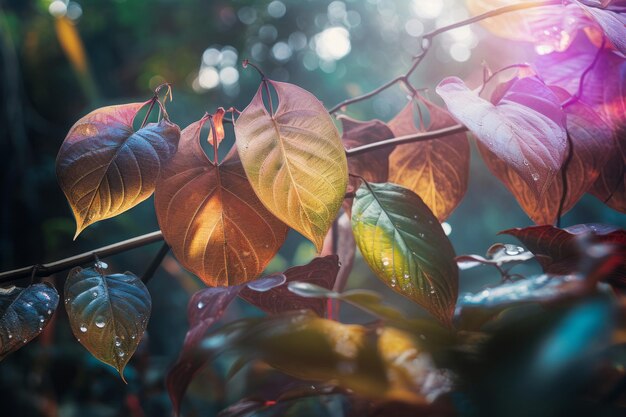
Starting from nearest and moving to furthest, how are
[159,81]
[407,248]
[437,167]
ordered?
[407,248] → [437,167] → [159,81]

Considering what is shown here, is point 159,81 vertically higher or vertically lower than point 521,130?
lower

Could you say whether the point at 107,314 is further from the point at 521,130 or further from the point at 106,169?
the point at 521,130

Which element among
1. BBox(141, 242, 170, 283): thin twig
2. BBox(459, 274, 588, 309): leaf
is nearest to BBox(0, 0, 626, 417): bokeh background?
BBox(141, 242, 170, 283): thin twig

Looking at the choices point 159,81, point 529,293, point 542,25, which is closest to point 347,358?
point 529,293

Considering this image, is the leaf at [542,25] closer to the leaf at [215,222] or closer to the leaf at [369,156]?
the leaf at [369,156]

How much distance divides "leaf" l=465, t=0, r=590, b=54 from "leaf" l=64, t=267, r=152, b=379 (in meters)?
0.28

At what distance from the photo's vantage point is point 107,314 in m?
0.25

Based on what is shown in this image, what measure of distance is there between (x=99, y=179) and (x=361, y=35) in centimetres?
209

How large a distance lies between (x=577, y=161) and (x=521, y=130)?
0.30 feet

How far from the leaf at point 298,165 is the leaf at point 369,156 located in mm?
Result: 76

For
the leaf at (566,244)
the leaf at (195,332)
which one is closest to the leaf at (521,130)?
the leaf at (566,244)

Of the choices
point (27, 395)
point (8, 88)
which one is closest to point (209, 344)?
point (27, 395)

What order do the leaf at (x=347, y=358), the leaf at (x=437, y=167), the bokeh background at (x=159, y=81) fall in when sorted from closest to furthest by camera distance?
the leaf at (x=347, y=358), the leaf at (x=437, y=167), the bokeh background at (x=159, y=81)

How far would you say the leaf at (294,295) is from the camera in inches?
10.2
